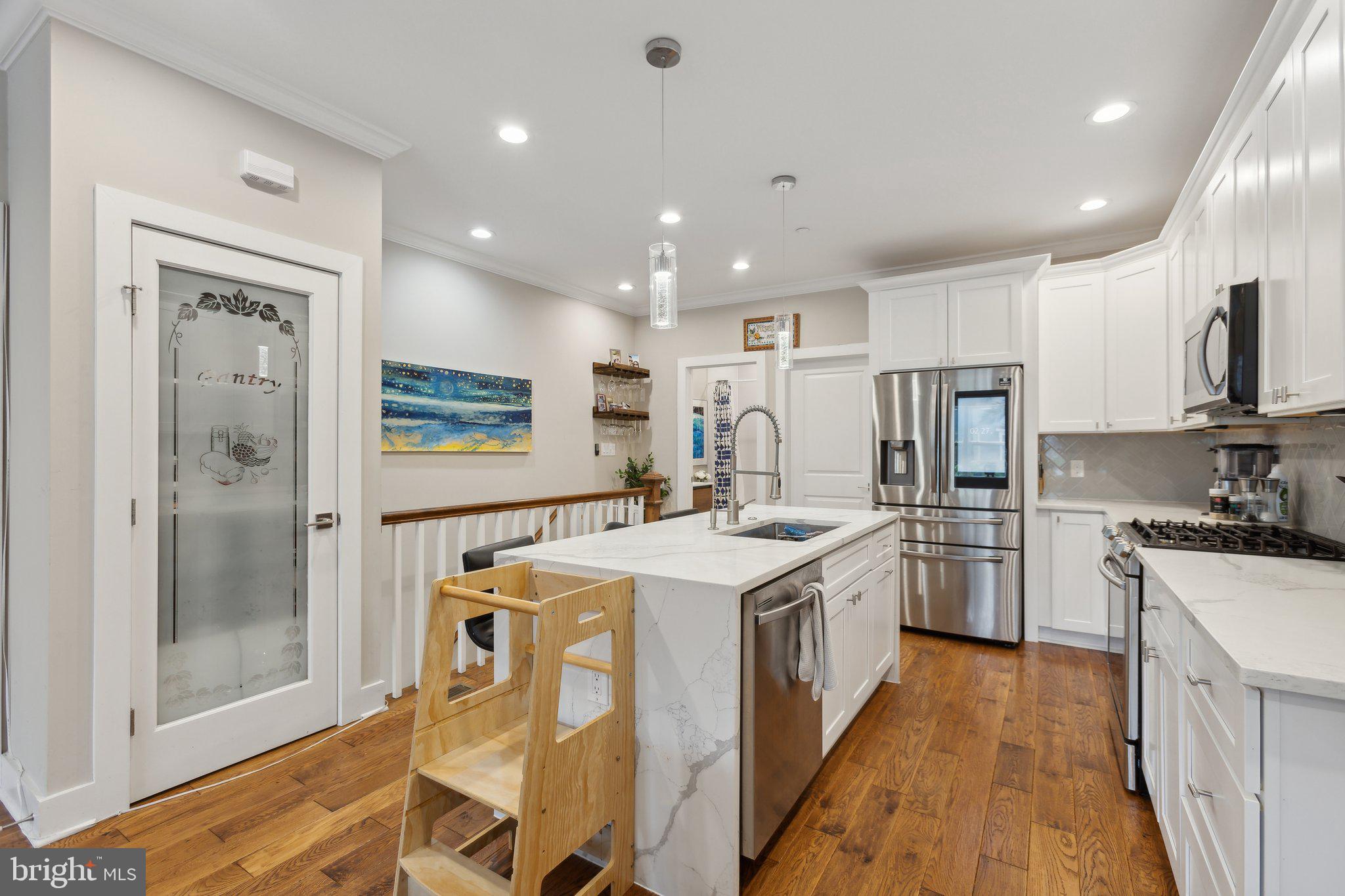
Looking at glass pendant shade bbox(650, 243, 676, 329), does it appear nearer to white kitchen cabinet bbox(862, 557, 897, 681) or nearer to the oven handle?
white kitchen cabinet bbox(862, 557, 897, 681)

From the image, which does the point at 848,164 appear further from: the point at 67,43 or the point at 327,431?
the point at 67,43

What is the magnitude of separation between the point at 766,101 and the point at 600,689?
2.33 meters

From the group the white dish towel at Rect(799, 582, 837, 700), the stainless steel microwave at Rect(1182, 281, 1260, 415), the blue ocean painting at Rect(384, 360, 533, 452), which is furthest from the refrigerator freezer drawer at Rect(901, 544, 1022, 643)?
the blue ocean painting at Rect(384, 360, 533, 452)

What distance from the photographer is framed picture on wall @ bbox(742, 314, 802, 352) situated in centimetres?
533

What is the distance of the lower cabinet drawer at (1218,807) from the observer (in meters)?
1.04

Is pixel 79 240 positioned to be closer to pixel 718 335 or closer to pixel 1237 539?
pixel 1237 539

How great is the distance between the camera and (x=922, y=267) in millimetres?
4547

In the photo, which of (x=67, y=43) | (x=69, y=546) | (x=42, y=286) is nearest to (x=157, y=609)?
(x=69, y=546)

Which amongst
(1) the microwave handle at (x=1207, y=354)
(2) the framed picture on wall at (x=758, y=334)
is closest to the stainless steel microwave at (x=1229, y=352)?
(1) the microwave handle at (x=1207, y=354)

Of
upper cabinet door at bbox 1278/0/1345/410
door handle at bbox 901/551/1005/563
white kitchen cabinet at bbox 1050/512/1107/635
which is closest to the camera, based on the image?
upper cabinet door at bbox 1278/0/1345/410

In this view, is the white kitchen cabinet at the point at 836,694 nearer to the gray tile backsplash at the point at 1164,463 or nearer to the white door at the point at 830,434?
the gray tile backsplash at the point at 1164,463

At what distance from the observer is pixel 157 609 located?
2.16 meters

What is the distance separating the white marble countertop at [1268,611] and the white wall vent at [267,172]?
324cm

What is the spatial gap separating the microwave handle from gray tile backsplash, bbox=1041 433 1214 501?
1751mm
